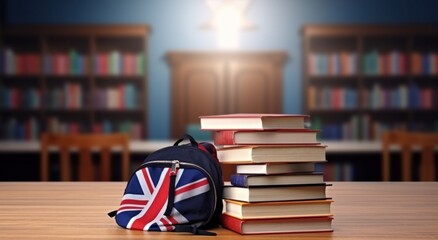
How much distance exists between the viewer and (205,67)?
6918 mm

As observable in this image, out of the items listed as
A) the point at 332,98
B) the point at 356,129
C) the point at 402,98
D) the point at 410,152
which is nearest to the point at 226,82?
the point at 332,98

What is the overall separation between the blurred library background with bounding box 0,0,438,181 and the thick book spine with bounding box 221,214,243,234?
19.1 feet

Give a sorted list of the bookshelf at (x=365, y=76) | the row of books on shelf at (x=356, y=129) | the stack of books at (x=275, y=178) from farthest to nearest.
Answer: the row of books on shelf at (x=356, y=129) < the bookshelf at (x=365, y=76) < the stack of books at (x=275, y=178)

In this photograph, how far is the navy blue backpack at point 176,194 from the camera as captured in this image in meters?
0.90

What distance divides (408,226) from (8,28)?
6483mm

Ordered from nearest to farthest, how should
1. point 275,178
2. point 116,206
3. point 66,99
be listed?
point 275,178
point 116,206
point 66,99

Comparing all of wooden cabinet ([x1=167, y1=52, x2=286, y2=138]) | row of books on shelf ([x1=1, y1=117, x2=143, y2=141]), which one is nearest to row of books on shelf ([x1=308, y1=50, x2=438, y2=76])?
wooden cabinet ([x1=167, y1=52, x2=286, y2=138])

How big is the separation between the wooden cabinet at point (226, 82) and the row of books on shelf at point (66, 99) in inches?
22.9

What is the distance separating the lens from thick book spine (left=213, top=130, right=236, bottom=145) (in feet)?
2.94

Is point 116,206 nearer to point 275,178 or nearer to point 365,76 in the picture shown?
point 275,178

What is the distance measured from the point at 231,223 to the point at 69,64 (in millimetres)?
6264

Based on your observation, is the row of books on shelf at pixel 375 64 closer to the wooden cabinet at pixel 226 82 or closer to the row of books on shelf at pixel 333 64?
the row of books on shelf at pixel 333 64

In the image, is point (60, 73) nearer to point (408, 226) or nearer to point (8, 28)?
point (8, 28)

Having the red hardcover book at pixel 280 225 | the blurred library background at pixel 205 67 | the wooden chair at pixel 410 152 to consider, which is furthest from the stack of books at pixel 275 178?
the blurred library background at pixel 205 67
